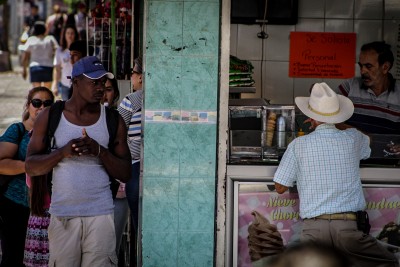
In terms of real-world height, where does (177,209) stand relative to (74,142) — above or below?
below

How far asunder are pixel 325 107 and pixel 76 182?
67.4 inches

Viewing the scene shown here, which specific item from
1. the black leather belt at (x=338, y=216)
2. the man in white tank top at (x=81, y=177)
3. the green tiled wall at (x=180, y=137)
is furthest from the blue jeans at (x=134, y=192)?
the black leather belt at (x=338, y=216)

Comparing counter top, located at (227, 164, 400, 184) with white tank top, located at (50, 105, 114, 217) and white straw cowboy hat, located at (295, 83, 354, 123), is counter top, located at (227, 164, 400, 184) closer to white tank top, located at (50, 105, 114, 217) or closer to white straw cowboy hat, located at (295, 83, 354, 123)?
white straw cowboy hat, located at (295, 83, 354, 123)

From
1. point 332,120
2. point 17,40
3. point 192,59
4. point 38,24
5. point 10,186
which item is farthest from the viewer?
point 17,40

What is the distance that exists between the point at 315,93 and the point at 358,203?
2.60 ft

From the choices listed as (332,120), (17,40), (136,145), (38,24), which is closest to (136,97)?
(136,145)

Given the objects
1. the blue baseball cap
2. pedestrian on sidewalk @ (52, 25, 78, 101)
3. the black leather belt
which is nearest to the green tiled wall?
the blue baseball cap

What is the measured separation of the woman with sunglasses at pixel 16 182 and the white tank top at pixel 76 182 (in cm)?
118

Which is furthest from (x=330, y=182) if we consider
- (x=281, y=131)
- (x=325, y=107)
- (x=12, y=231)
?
(x=12, y=231)

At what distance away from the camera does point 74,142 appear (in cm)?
542

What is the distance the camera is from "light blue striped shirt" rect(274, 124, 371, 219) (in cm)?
589

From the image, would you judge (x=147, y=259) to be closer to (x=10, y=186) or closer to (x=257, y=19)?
(x=10, y=186)

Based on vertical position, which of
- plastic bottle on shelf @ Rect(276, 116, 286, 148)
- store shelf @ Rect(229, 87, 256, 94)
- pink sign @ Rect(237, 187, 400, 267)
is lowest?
pink sign @ Rect(237, 187, 400, 267)

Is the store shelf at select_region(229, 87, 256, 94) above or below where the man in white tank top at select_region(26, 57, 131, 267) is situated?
above
